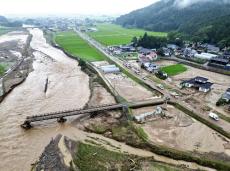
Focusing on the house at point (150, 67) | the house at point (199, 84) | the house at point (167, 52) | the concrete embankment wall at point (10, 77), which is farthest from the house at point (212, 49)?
the concrete embankment wall at point (10, 77)

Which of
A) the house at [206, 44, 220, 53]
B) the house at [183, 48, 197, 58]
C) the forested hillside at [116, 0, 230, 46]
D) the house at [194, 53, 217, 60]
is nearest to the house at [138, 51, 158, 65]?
the house at [183, 48, 197, 58]

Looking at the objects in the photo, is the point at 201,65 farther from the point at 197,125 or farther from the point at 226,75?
the point at 197,125

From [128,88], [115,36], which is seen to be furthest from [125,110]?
[115,36]

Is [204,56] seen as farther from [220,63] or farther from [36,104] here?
[36,104]

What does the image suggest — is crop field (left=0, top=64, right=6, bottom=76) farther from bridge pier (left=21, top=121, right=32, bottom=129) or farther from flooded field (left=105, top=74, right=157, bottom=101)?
bridge pier (left=21, top=121, right=32, bottom=129)

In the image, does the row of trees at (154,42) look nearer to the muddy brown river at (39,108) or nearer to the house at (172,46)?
the house at (172,46)

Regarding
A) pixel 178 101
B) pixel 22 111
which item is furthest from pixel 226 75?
pixel 22 111
